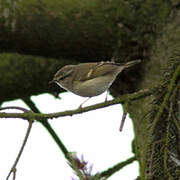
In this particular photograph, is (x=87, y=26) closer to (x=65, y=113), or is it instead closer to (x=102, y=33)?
(x=102, y=33)

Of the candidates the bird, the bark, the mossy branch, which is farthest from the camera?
the bark

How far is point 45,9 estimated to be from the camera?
4.14 meters

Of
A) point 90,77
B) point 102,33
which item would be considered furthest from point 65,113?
point 102,33

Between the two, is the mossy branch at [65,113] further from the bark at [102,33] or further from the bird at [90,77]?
the bark at [102,33]

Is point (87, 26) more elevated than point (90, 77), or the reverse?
point (87, 26)

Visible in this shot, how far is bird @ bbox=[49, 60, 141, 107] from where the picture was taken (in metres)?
3.44

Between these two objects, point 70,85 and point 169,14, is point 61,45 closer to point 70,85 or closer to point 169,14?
point 70,85

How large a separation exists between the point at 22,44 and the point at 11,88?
60cm

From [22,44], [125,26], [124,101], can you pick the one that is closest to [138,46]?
[125,26]

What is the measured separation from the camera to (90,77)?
3590 mm

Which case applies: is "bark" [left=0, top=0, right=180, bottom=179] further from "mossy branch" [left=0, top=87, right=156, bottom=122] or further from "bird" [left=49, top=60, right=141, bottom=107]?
"mossy branch" [left=0, top=87, right=156, bottom=122]

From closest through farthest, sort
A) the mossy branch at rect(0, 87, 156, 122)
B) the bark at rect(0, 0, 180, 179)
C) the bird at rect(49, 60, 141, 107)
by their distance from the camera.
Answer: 1. the mossy branch at rect(0, 87, 156, 122)
2. the bird at rect(49, 60, 141, 107)
3. the bark at rect(0, 0, 180, 179)

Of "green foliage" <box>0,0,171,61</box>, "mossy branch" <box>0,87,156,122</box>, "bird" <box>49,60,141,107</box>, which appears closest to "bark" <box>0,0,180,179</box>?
"green foliage" <box>0,0,171,61</box>

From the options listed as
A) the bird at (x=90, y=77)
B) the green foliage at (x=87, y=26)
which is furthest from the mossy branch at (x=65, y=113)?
the green foliage at (x=87, y=26)
